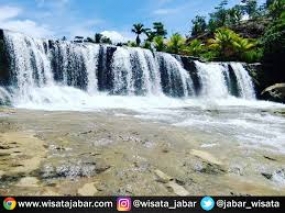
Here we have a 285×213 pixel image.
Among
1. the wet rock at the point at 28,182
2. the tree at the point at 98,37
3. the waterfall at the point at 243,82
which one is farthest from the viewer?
the tree at the point at 98,37

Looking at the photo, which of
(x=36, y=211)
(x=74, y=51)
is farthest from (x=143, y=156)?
(x=74, y=51)

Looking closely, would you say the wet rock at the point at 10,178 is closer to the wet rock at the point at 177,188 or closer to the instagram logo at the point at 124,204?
the wet rock at the point at 177,188

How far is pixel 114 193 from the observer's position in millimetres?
4070

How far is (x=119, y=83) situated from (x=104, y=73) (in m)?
0.92

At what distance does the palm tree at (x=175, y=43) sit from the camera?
31.9 metres

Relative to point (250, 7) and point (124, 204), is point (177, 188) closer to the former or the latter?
point (124, 204)

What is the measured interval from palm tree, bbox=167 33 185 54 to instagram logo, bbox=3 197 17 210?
30085 millimetres

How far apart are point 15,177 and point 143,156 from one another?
190 cm

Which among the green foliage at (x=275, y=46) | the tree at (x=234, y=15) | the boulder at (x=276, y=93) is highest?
the tree at (x=234, y=15)

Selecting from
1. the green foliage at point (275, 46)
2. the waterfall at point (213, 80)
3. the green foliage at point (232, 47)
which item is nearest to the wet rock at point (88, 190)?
the waterfall at point (213, 80)

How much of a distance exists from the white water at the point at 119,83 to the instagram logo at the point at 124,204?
10958mm

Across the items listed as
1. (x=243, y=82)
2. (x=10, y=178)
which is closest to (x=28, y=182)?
(x=10, y=178)

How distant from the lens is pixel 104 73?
20.6m

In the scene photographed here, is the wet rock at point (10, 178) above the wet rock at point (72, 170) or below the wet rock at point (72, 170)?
above
